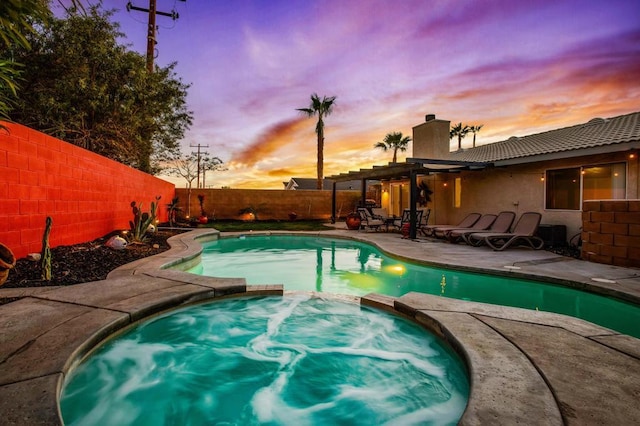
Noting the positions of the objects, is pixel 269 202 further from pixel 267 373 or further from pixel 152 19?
pixel 267 373

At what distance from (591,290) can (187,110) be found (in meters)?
15.0

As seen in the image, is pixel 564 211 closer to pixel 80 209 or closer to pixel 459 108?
pixel 459 108

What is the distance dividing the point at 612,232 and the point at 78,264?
909 cm

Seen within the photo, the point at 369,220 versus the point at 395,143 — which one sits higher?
the point at 395,143

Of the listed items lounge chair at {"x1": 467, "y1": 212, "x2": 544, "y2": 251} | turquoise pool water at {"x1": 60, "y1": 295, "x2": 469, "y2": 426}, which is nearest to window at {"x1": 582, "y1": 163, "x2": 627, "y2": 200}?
lounge chair at {"x1": 467, "y1": 212, "x2": 544, "y2": 251}

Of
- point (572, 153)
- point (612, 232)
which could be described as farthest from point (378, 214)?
point (612, 232)

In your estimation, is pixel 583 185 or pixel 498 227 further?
pixel 498 227

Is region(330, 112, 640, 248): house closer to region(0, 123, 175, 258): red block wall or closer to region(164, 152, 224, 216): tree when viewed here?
region(0, 123, 175, 258): red block wall

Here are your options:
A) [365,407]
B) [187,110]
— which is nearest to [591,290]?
[365,407]

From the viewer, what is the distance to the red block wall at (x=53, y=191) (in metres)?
4.51

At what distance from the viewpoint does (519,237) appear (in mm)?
A: 7887

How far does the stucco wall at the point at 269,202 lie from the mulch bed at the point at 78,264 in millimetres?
9432

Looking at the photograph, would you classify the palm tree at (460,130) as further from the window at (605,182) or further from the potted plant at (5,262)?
the potted plant at (5,262)

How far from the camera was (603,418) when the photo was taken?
161 centimetres
